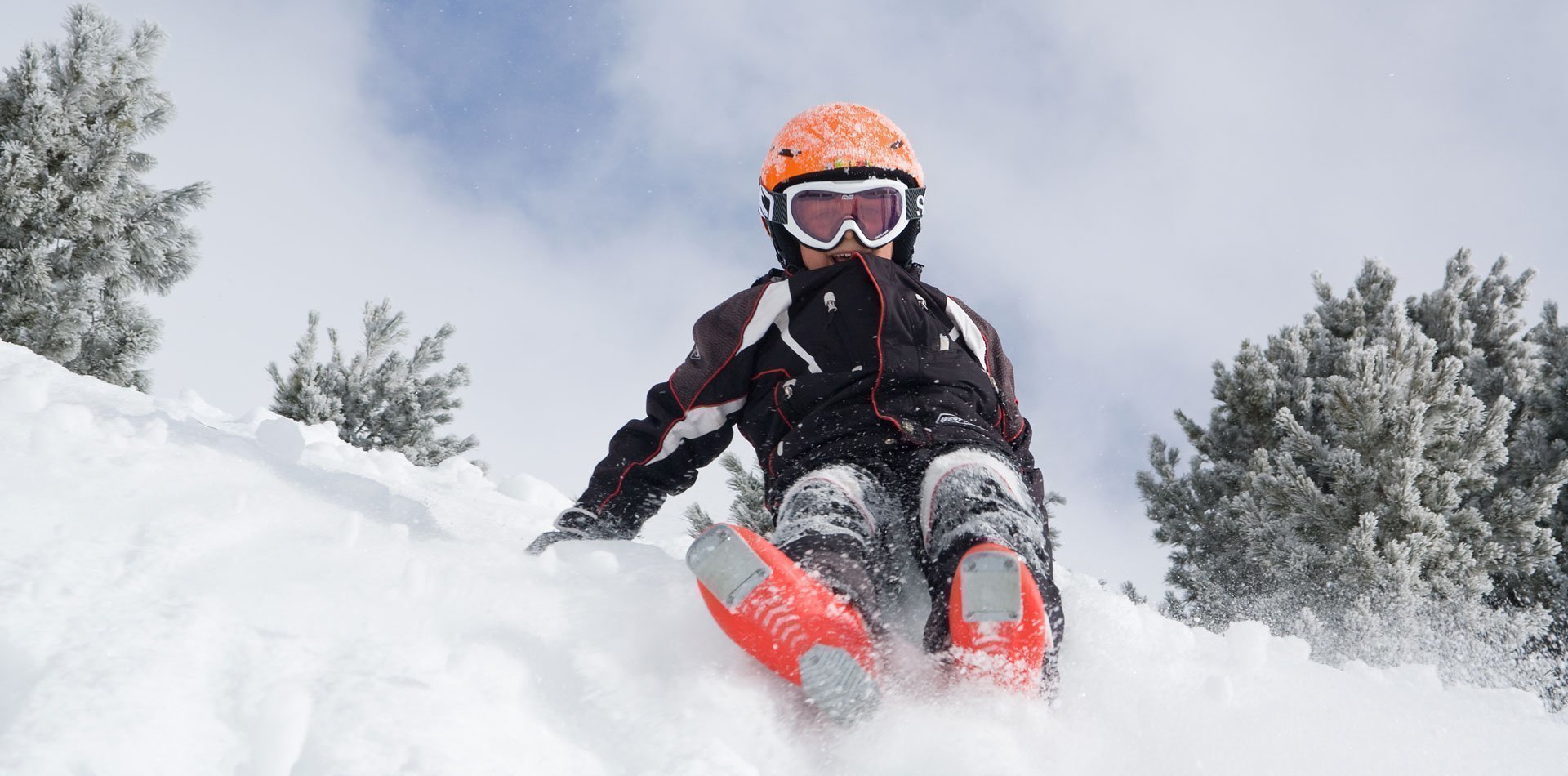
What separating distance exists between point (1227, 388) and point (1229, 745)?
8.11 meters

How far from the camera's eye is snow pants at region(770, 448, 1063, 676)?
1.76 meters

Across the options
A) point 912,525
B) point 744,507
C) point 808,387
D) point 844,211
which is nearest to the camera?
point 912,525

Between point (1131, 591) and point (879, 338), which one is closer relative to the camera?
point (879, 338)

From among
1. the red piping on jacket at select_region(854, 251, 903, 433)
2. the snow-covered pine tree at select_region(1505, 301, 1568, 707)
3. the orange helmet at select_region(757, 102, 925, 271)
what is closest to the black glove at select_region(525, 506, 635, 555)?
the red piping on jacket at select_region(854, 251, 903, 433)

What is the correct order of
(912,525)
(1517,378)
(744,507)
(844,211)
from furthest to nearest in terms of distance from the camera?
(1517,378), (744,507), (844,211), (912,525)

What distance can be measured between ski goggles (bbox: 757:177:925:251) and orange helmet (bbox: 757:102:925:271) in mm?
49

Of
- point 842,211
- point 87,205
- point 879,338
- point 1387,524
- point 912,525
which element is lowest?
point 912,525

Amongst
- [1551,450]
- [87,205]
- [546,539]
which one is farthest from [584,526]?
[1551,450]

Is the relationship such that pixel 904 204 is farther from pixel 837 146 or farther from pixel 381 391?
pixel 381 391

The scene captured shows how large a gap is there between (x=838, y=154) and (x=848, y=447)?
1.22 metres

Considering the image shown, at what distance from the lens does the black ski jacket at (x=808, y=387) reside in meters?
2.48

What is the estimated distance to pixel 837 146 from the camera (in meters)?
3.13

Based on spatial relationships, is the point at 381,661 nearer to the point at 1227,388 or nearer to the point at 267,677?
the point at 267,677

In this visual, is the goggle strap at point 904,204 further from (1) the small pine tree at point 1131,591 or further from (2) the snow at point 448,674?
(1) the small pine tree at point 1131,591
